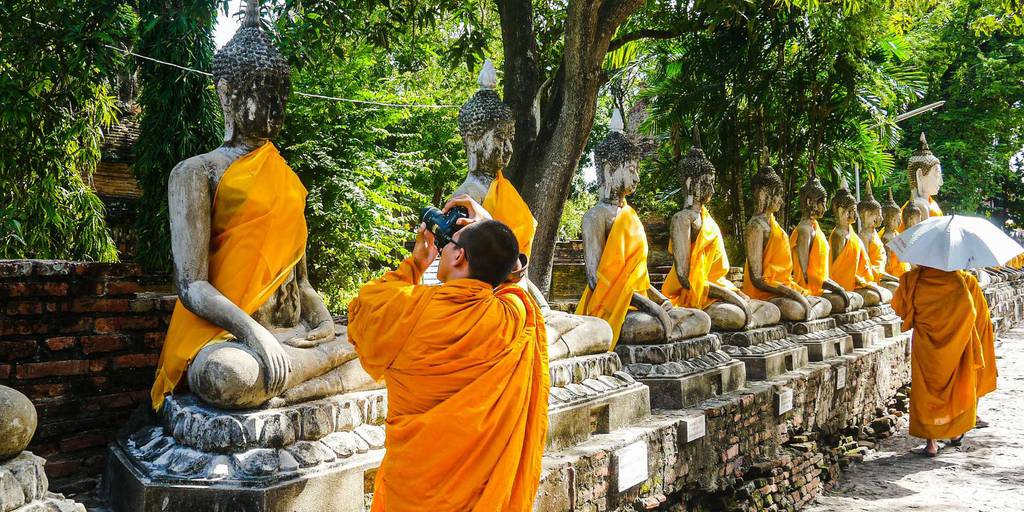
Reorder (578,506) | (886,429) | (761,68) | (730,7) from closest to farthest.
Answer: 1. (578,506)
2. (730,7)
3. (886,429)
4. (761,68)

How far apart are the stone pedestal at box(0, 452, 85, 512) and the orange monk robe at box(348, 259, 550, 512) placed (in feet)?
3.06

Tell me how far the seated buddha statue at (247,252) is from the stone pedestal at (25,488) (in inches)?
26.2

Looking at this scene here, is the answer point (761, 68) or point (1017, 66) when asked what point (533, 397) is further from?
point (1017, 66)

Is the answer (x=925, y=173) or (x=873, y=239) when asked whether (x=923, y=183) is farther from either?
(x=873, y=239)

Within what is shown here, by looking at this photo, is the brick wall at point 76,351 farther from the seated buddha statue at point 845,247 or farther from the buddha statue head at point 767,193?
the seated buddha statue at point 845,247

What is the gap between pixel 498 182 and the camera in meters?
3.87

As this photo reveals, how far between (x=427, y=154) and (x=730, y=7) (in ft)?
37.8

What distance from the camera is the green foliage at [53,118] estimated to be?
518 cm

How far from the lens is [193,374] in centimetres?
259

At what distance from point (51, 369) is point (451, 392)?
7.11 feet

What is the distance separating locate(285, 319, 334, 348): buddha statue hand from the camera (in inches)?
116

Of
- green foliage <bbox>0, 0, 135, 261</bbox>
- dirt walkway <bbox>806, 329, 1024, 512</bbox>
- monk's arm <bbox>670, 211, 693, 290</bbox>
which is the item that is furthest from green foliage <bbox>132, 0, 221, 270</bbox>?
dirt walkway <bbox>806, 329, 1024, 512</bbox>

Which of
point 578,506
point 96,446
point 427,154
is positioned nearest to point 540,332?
point 578,506

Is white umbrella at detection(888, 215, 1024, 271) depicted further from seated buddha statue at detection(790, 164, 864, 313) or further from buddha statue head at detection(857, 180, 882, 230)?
buddha statue head at detection(857, 180, 882, 230)
